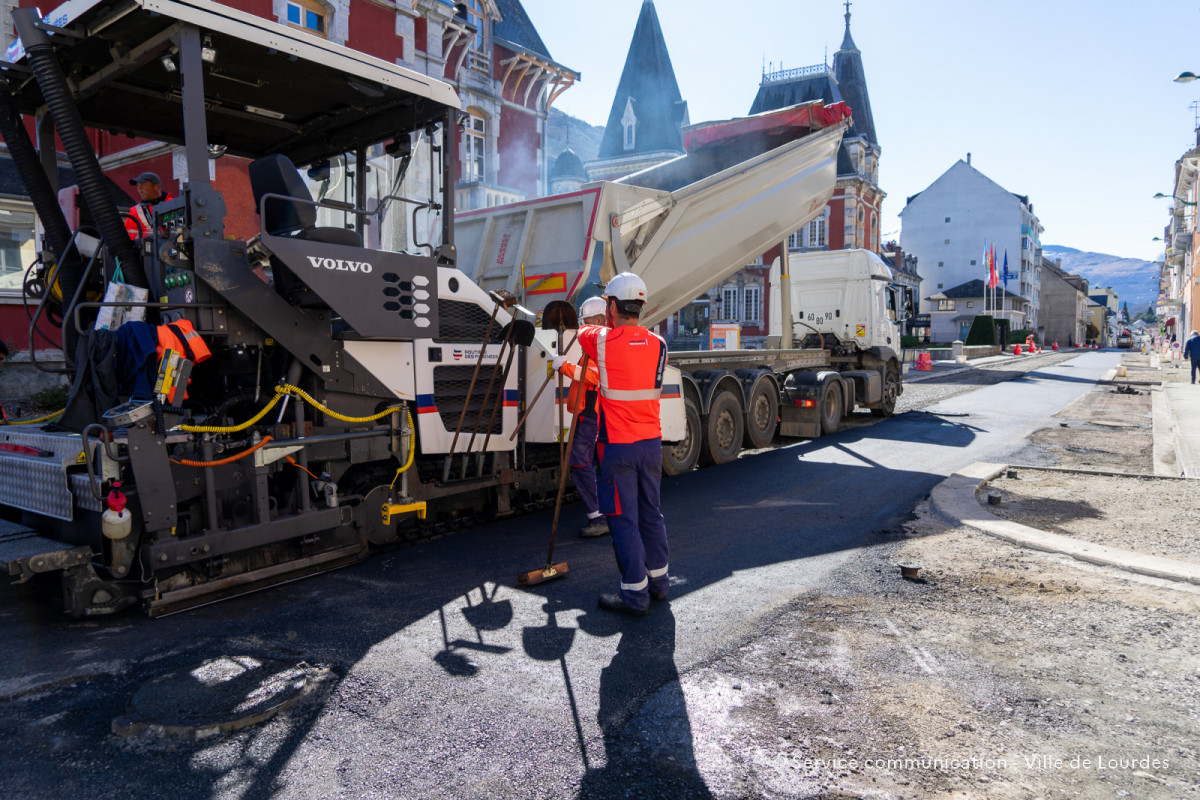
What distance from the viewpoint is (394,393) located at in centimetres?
516

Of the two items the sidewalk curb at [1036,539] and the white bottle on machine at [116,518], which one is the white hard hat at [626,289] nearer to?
the white bottle on machine at [116,518]

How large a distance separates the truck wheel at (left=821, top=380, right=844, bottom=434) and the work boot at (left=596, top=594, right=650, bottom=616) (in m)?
8.23

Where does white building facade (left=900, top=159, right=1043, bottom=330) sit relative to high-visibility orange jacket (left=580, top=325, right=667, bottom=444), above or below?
above

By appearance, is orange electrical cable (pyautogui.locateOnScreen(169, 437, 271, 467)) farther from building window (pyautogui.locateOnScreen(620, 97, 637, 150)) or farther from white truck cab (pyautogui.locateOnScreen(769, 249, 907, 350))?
building window (pyautogui.locateOnScreen(620, 97, 637, 150))

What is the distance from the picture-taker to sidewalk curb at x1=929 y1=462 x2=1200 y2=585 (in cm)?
488

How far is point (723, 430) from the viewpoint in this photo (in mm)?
9656

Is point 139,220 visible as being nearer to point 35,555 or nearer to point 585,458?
point 35,555

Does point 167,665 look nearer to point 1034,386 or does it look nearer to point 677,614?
point 677,614

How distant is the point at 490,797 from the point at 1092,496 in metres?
6.80

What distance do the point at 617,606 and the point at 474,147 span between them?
2126 cm

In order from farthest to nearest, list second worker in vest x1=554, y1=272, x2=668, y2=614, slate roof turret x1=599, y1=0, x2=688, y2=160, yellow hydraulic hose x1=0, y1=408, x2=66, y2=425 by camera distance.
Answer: slate roof turret x1=599, y1=0, x2=688, y2=160, yellow hydraulic hose x1=0, y1=408, x2=66, y2=425, second worker in vest x1=554, y1=272, x2=668, y2=614

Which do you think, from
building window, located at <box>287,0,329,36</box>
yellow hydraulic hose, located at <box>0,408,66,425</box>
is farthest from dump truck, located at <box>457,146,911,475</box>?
building window, located at <box>287,0,329,36</box>

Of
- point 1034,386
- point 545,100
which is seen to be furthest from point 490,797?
point 545,100

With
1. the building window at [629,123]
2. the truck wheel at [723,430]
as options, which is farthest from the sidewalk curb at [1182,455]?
the building window at [629,123]
